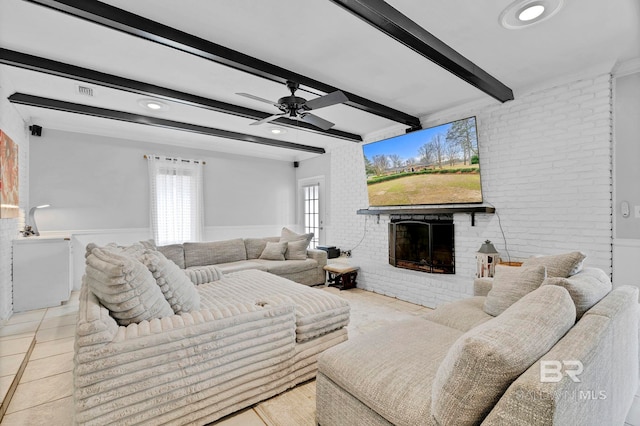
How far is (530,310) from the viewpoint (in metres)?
1.10

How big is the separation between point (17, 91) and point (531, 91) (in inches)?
213

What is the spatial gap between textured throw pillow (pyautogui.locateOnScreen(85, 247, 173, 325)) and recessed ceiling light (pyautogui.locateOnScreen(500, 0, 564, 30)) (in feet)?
8.82

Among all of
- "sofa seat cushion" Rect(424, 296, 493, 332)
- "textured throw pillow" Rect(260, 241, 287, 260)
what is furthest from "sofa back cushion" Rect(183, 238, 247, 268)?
"sofa seat cushion" Rect(424, 296, 493, 332)

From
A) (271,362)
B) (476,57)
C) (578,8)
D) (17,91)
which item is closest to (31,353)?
(271,362)

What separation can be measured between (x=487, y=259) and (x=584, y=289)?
6.26ft

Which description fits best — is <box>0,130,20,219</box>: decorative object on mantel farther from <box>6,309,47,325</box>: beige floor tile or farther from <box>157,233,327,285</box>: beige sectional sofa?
<box>157,233,327,285</box>: beige sectional sofa

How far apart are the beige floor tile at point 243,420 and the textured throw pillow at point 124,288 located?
2.22 feet

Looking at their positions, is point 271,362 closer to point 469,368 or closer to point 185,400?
point 185,400

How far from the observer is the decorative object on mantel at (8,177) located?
283cm

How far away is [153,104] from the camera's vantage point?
11.3ft

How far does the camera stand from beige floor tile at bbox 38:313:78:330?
2.99 metres

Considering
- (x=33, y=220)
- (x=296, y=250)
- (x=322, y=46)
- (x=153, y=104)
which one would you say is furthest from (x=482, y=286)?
(x=33, y=220)

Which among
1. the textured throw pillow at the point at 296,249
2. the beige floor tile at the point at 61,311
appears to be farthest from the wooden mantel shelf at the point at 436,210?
the beige floor tile at the point at 61,311

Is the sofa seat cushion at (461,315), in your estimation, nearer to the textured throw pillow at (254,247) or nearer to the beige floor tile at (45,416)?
the beige floor tile at (45,416)
